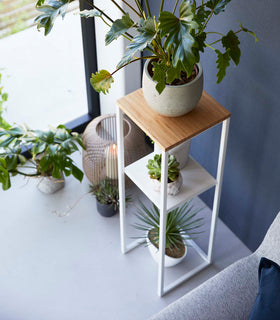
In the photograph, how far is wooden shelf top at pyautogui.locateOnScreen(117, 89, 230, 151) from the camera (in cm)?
174

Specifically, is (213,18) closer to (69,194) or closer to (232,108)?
(232,108)

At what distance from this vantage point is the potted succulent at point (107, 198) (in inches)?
101

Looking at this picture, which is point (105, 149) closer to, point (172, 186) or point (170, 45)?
point (172, 186)

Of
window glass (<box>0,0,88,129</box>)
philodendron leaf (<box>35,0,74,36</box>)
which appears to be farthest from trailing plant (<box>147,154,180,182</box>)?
window glass (<box>0,0,88,129</box>)

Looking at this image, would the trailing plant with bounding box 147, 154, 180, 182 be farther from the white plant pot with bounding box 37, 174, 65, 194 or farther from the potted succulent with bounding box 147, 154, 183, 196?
the white plant pot with bounding box 37, 174, 65, 194

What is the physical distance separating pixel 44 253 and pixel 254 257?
3.64 ft

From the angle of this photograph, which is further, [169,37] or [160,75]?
Result: [160,75]

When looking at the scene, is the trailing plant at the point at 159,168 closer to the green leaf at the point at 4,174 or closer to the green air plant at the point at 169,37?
the green air plant at the point at 169,37

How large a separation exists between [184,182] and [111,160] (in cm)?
56

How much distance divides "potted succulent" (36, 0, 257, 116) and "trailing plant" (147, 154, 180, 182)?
0.88ft

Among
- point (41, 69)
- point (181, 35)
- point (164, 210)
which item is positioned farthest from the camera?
point (41, 69)

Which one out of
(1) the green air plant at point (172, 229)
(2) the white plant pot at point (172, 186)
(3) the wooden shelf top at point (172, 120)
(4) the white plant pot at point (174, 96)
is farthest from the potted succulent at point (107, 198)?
(4) the white plant pot at point (174, 96)

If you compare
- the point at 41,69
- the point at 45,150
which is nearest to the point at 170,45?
the point at 45,150

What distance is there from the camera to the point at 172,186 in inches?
77.5
